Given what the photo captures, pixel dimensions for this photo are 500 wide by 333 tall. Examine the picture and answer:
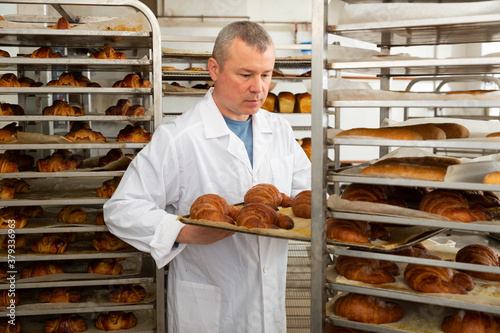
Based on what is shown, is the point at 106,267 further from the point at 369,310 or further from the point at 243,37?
the point at 369,310

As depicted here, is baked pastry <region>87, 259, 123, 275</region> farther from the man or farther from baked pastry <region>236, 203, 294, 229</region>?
baked pastry <region>236, 203, 294, 229</region>

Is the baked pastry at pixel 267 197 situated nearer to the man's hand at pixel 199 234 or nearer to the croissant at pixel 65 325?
the man's hand at pixel 199 234

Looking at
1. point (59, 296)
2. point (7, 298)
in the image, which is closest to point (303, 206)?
point (59, 296)

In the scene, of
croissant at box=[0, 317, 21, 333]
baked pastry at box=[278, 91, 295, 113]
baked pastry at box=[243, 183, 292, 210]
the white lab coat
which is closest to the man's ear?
the white lab coat

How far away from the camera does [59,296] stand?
8.23 ft

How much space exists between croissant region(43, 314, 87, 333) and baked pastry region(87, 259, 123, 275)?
0.88 feet

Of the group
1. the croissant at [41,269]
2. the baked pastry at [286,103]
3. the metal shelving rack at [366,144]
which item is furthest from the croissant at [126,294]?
the baked pastry at [286,103]

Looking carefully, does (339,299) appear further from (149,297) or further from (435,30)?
(149,297)

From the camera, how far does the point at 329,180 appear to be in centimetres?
125

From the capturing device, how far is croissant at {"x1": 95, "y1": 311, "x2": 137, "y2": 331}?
2.55 metres

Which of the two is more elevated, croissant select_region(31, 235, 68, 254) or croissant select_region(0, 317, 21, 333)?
croissant select_region(31, 235, 68, 254)

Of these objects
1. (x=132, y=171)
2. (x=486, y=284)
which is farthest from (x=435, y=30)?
(x=132, y=171)

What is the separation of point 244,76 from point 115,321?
1587 millimetres

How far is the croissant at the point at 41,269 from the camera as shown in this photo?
2.52 meters
